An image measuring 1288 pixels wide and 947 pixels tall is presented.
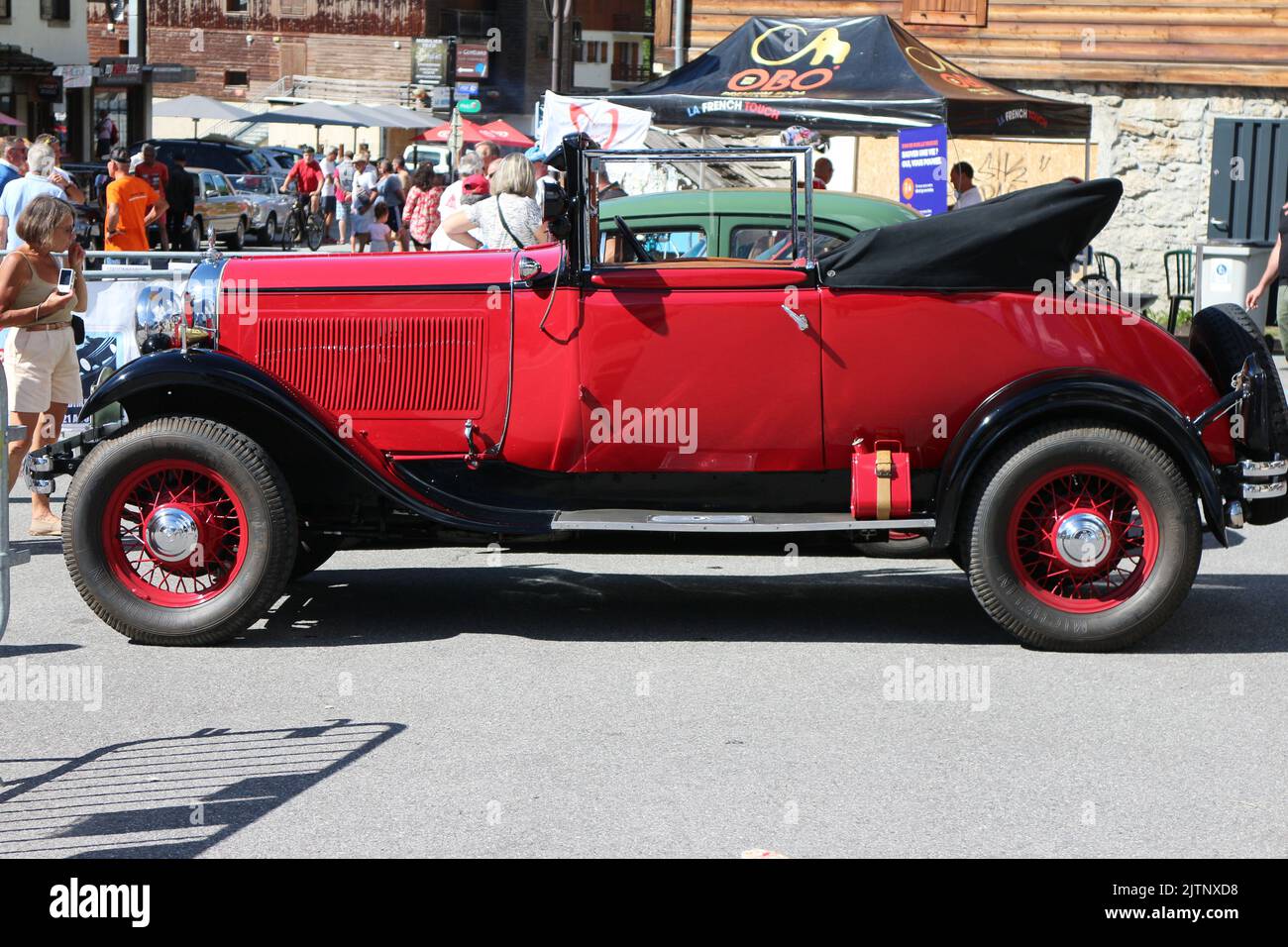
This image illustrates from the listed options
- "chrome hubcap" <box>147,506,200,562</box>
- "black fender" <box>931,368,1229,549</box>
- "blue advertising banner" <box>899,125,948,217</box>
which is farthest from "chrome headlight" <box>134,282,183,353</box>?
"blue advertising banner" <box>899,125,948,217</box>

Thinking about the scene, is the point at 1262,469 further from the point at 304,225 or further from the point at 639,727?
the point at 304,225

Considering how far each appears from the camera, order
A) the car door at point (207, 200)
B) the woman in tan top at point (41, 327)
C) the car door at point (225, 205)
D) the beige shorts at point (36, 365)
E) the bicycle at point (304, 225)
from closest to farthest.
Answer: the woman in tan top at point (41, 327)
the beige shorts at point (36, 365)
the car door at point (207, 200)
the car door at point (225, 205)
the bicycle at point (304, 225)

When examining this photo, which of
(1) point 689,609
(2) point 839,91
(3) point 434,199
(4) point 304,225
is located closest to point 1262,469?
(1) point 689,609

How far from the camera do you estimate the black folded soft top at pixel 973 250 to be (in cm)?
666

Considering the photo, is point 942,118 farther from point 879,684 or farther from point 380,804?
point 380,804

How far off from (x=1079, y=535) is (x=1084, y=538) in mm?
23

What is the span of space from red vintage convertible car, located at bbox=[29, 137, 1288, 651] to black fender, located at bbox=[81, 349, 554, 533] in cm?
1

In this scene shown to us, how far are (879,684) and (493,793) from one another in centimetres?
184

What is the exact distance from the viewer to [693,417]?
22.0ft

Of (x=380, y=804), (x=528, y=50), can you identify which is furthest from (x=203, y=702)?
(x=528, y=50)

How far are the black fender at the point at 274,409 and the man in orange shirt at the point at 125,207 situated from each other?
1018cm

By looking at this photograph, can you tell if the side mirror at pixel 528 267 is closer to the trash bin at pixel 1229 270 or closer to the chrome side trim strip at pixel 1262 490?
the chrome side trim strip at pixel 1262 490

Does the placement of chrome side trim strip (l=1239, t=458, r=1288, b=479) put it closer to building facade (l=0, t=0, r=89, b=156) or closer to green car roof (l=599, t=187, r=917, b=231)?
green car roof (l=599, t=187, r=917, b=231)

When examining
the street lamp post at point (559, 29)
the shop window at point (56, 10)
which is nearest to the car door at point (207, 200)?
the street lamp post at point (559, 29)
